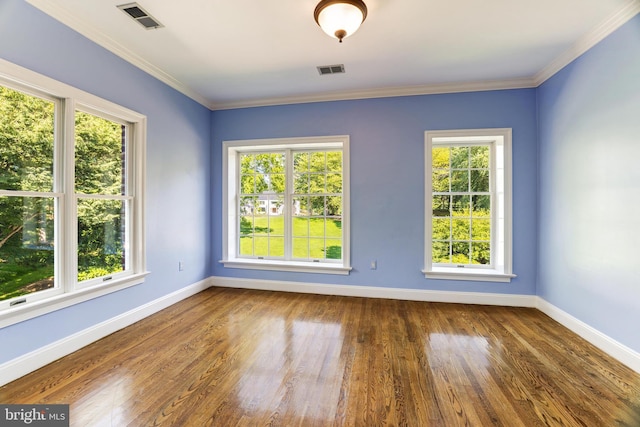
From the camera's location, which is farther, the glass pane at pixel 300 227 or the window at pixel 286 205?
the glass pane at pixel 300 227

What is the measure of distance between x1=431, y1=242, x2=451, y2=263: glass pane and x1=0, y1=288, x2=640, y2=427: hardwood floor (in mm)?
901

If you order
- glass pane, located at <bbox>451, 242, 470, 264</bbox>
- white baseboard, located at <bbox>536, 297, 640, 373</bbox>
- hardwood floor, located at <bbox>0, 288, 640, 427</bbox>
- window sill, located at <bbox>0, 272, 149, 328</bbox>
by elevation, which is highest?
glass pane, located at <bbox>451, 242, 470, 264</bbox>

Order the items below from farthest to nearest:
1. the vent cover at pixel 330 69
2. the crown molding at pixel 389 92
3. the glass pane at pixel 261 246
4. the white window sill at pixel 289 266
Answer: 1. the glass pane at pixel 261 246
2. the white window sill at pixel 289 266
3. the crown molding at pixel 389 92
4. the vent cover at pixel 330 69

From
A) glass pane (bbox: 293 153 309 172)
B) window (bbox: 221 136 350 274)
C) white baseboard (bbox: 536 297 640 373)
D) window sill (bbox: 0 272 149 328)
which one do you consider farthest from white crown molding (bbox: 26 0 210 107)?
white baseboard (bbox: 536 297 640 373)

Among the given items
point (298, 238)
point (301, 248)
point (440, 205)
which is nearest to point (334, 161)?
point (298, 238)

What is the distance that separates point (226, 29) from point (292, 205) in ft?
7.74

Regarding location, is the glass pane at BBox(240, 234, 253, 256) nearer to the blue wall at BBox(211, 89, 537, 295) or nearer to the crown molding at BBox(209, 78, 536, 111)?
the blue wall at BBox(211, 89, 537, 295)

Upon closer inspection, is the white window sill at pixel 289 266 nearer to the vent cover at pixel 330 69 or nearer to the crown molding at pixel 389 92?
the crown molding at pixel 389 92

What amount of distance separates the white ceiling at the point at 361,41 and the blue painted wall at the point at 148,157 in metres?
0.18

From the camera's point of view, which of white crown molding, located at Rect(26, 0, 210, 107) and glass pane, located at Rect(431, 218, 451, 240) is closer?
white crown molding, located at Rect(26, 0, 210, 107)

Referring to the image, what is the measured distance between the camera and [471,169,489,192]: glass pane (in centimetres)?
372

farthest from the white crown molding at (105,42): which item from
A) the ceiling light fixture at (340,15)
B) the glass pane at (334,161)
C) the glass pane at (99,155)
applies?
the glass pane at (334,161)

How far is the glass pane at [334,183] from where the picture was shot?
4.07 metres

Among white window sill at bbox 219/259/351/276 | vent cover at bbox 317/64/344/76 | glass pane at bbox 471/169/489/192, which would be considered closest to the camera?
vent cover at bbox 317/64/344/76
